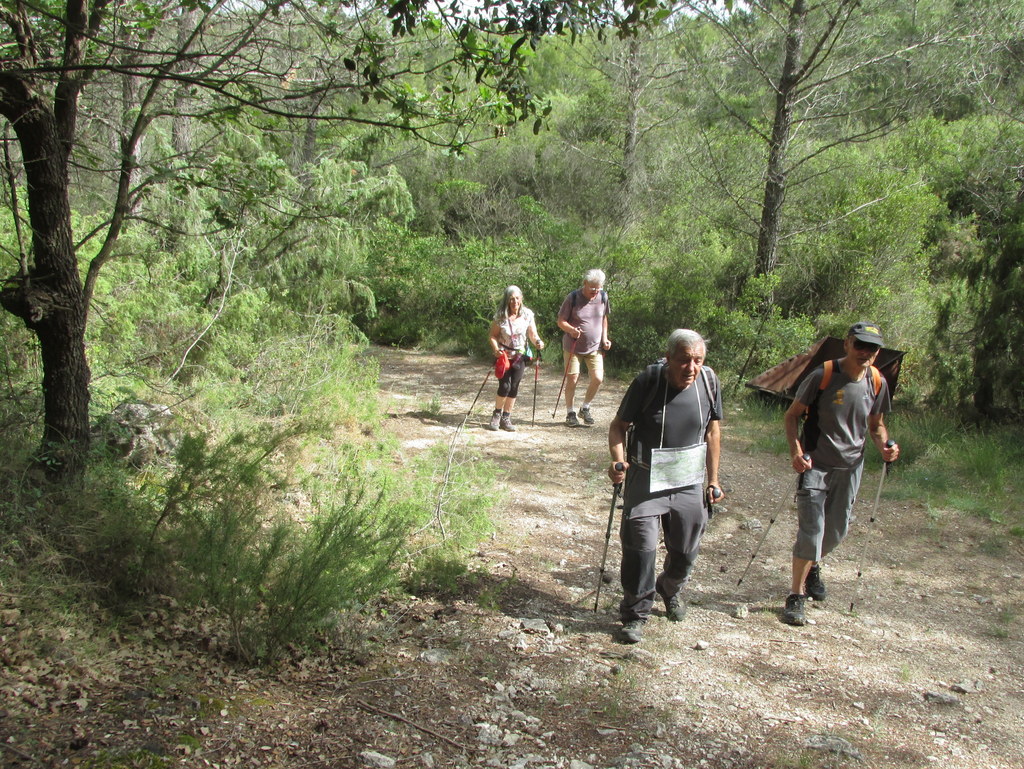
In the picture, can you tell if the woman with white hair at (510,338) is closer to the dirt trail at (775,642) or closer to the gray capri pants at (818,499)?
the dirt trail at (775,642)

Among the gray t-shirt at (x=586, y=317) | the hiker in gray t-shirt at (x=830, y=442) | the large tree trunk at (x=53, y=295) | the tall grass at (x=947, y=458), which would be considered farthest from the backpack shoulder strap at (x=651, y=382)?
the gray t-shirt at (x=586, y=317)

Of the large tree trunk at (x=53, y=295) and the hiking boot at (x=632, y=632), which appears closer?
the large tree trunk at (x=53, y=295)

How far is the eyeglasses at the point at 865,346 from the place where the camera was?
4.80 meters

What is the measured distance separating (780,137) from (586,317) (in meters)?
4.60

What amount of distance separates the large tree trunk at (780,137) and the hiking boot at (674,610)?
7985 mm

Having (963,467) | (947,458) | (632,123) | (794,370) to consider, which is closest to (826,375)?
(963,467)

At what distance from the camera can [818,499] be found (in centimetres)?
511

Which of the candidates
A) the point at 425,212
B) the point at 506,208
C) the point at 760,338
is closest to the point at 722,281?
the point at 760,338

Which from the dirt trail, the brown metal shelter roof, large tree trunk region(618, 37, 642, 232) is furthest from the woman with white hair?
large tree trunk region(618, 37, 642, 232)

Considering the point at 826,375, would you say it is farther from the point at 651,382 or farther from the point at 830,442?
the point at 651,382

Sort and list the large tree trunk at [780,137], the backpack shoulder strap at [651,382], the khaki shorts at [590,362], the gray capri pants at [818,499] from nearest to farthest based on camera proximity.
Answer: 1. the backpack shoulder strap at [651,382]
2. the gray capri pants at [818,499]
3. the khaki shorts at [590,362]
4. the large tree trunk at [780,137]

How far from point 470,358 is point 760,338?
5.29 meters

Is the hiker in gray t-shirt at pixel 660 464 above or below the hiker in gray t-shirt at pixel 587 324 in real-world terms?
below

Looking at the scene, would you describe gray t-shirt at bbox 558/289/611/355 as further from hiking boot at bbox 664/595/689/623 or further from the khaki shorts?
hiking boot at bbox 664/595/689/623
